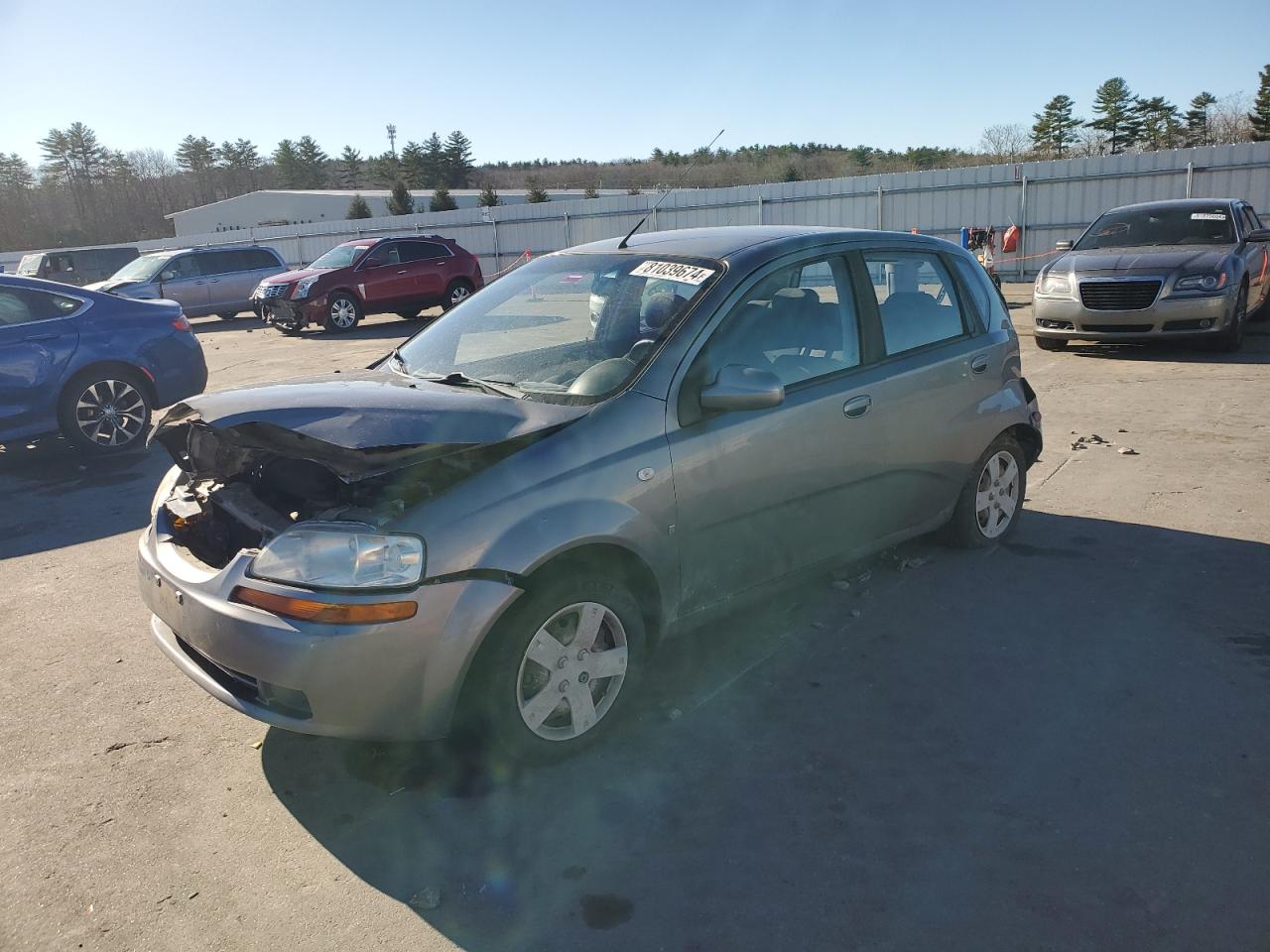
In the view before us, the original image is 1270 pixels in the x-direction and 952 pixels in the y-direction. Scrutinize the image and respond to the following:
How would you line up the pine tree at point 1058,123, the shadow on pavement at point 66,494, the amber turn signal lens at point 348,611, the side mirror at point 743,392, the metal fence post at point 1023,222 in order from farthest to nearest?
the pine tree at point 1058,123 < the metal fence post at point 1023,222 < the shadow on pavement at point 66,494 < the side mirror at point 743,392 < the amber turn signal lens at point 348,611

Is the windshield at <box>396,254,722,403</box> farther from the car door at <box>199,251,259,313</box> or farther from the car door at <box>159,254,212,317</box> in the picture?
the car door at <box>199,251,259,313</box>

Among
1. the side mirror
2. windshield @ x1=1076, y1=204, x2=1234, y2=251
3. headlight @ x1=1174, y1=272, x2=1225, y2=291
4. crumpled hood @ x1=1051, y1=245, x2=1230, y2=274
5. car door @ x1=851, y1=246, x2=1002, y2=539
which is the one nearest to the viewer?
the side mirror

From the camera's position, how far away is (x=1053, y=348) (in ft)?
40.4

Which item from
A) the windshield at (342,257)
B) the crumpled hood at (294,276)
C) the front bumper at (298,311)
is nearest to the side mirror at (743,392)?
the front bumper at (298,311)

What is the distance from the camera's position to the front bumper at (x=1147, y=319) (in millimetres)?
10617

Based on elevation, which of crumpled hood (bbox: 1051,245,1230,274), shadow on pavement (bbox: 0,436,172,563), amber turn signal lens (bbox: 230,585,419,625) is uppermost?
crumpled hood (bbox: 1051,245,1230,274)

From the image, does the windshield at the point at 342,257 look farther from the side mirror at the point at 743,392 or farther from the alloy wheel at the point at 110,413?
the side mirror at the point at 743,392

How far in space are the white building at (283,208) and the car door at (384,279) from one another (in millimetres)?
42736

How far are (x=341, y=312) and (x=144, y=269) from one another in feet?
17.3

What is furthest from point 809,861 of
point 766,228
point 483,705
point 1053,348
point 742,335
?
point 1053,348

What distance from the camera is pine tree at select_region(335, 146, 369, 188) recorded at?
110 metres

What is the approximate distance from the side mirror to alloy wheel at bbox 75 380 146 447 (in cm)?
676

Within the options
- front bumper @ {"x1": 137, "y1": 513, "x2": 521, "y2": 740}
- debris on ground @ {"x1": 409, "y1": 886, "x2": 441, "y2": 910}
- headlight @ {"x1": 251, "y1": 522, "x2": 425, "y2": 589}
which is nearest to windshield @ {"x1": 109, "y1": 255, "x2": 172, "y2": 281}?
front bumper @ {"x1": 137, "y1": 513, "x2": 521, "y2": 740}

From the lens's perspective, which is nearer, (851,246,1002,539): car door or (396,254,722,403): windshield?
(396,254,722,403): windshield
